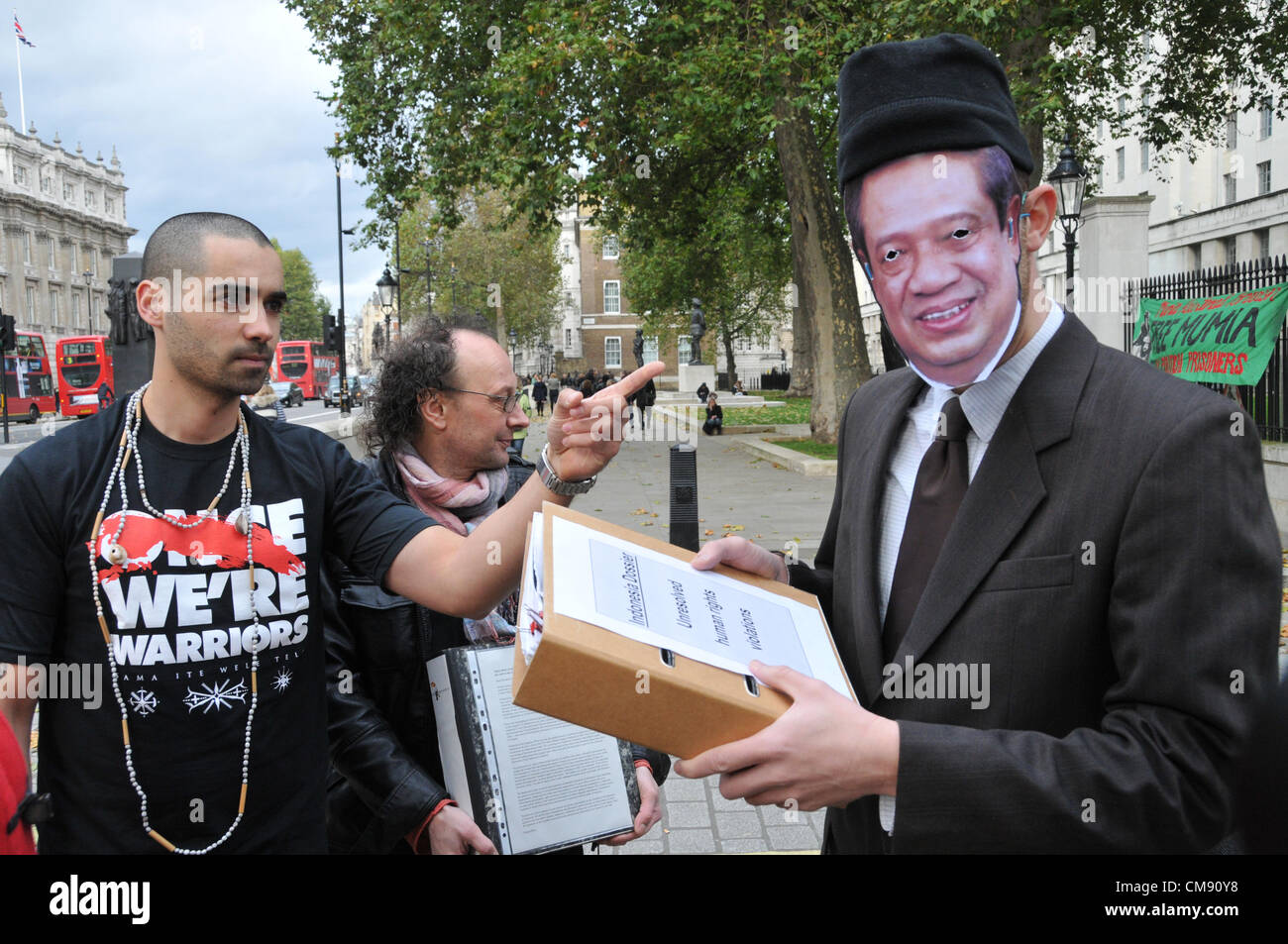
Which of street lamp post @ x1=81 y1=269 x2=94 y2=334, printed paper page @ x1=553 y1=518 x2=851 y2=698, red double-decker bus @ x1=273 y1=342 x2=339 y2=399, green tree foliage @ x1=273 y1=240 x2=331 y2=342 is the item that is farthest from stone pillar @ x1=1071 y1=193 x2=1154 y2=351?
green tree foliage @ x1=273 y1=240 x2=331 y2=342

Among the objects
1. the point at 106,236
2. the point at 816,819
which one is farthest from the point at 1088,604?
the point at 106,236

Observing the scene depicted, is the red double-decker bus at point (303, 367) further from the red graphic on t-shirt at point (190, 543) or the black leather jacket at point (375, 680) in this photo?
the red graphic on t-shirt at point (190, 543)

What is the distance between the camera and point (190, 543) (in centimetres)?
200

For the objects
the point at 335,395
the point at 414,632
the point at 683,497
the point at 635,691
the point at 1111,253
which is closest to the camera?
the point at 635,691

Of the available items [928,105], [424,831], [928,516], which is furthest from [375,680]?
[928,105]

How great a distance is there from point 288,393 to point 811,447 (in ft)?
151

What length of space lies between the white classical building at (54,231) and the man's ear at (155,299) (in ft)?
228

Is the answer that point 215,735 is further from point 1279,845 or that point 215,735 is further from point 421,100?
point 421,100

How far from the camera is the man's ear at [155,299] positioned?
2.05 m

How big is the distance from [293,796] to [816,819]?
309 centimetres

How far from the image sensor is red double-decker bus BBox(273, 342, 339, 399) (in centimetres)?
6231

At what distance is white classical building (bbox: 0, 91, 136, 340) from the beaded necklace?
6951cm

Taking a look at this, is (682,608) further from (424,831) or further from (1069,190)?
(1069,190)

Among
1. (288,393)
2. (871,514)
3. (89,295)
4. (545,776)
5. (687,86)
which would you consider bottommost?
(545,776)
